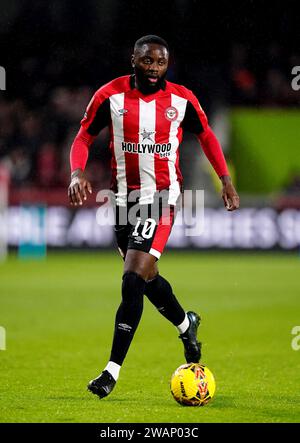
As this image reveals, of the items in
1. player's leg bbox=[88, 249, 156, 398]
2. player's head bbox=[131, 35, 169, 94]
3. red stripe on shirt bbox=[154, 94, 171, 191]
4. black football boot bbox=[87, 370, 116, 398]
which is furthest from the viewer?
red stripe on shirt bbox=[154, 94, 171, 191]

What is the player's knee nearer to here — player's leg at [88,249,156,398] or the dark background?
player's leg at [88,249,156,398]

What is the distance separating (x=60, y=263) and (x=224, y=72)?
18.3 feet

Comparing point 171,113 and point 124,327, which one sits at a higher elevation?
point 171,113

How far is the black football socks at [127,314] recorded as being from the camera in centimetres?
586

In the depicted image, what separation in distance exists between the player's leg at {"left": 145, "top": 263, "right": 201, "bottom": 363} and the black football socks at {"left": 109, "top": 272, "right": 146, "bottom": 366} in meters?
0.36

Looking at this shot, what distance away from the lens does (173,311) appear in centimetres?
648

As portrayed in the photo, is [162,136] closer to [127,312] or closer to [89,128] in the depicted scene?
[89,128]

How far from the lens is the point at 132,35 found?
1948cm

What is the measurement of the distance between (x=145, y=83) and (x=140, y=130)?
0.97ft

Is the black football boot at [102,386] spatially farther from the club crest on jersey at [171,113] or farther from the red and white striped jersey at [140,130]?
the club crest on jersey at [171,113]

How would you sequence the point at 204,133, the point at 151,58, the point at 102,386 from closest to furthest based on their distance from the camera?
the point at 102,386 → the point at 151,58 → the point at 204,133

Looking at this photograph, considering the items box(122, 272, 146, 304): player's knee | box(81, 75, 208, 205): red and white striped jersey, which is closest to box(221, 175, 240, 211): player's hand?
box(81, 75, 208, 205): red and white striped jersey

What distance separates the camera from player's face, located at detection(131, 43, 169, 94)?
600cm

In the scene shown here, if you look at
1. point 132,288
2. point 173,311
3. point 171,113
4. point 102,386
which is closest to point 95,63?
point 171,113
